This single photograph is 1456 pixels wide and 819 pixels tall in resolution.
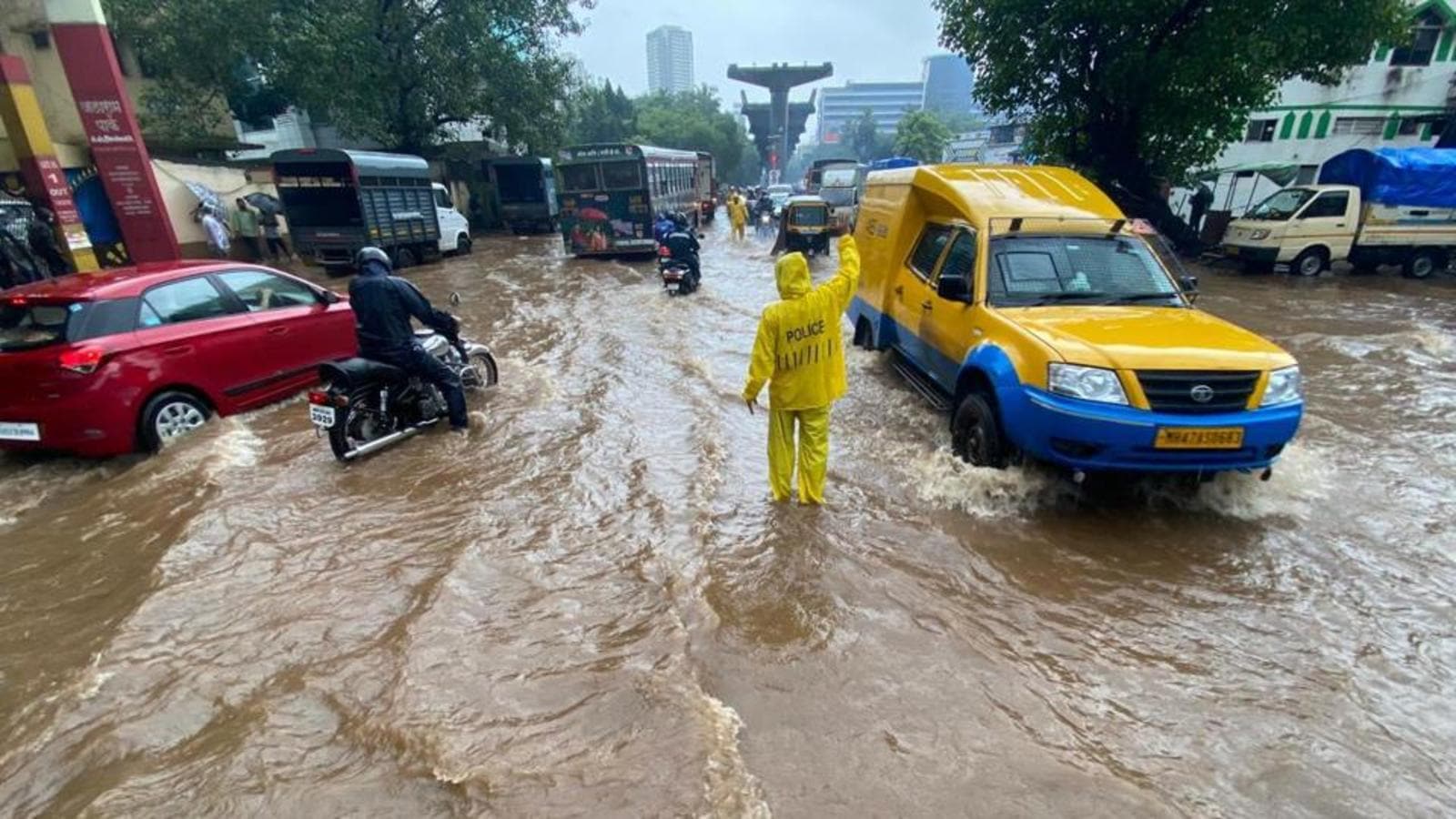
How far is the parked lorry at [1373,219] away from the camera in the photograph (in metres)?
13.9

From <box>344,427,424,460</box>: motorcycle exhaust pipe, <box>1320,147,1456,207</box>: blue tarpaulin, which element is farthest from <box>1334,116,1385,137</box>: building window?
<box>344,427,424,460</box>: motorcycle exhaust pipe

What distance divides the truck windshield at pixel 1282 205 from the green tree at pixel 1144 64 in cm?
158

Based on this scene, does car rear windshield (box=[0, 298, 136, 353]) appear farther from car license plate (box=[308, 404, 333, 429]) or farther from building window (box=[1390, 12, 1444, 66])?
building window (box=[1390, 12, 1444, 66])

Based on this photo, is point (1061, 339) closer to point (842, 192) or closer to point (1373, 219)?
point (1373, 219)

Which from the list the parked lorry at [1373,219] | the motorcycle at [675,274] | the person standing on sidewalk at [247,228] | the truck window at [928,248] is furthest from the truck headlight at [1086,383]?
the person standing on sidewalk at [247,228]

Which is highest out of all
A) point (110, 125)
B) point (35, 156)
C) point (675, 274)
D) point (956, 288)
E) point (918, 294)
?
point (110, 125)

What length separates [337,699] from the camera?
304 cm

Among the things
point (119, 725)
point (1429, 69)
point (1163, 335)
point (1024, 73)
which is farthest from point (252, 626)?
point (1429, 69)

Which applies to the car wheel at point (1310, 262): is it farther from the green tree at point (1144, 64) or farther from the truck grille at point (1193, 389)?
the truck grille at point (1193, 389)

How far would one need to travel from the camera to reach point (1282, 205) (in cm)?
1471

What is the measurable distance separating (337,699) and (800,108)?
92407 mm

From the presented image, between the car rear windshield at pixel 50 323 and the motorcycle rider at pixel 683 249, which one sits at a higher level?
the car rear windshield at pixel 50 323

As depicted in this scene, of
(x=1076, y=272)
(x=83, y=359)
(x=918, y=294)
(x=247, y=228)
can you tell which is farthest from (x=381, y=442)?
(x=247, y=228)

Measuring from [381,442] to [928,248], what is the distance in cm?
507
